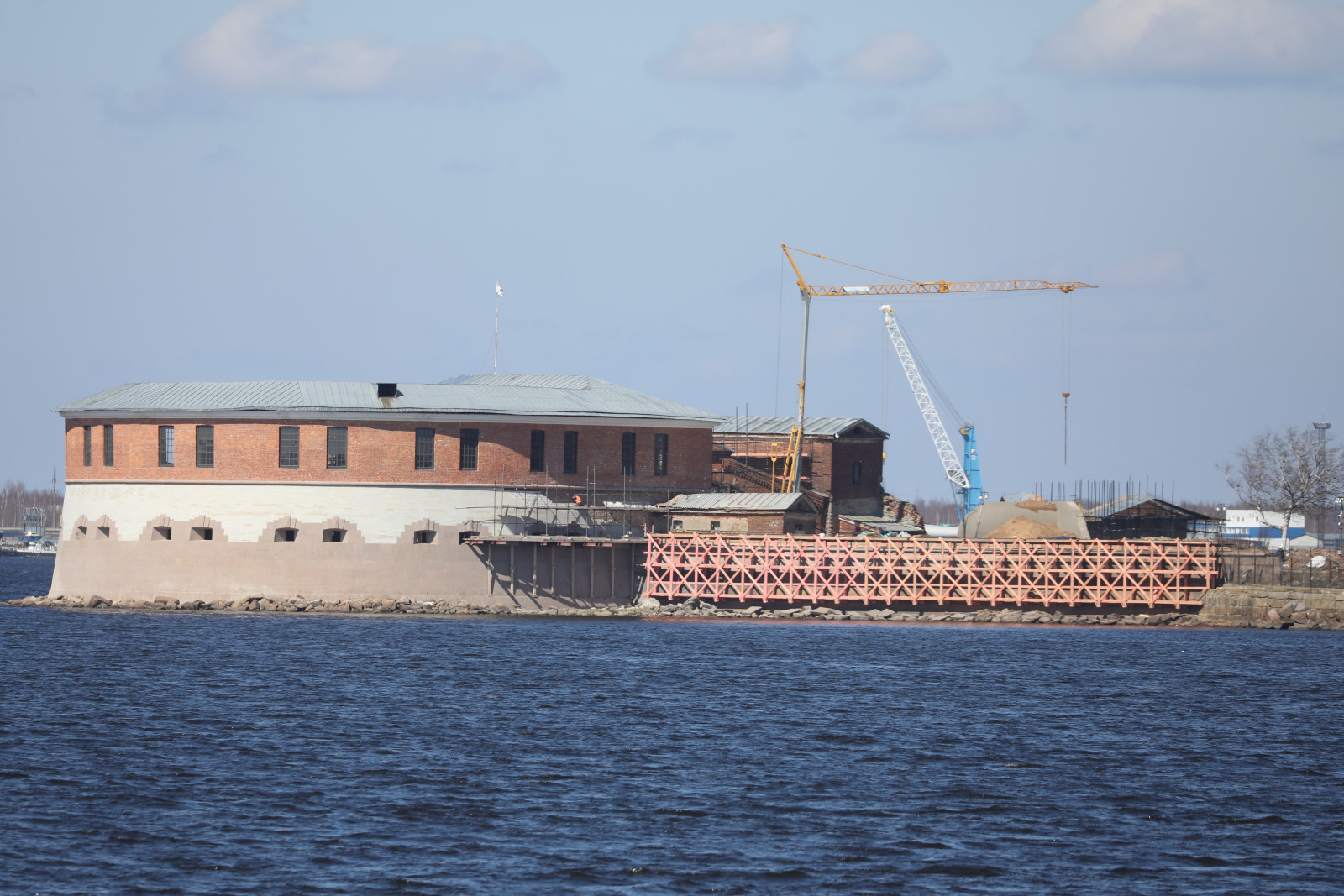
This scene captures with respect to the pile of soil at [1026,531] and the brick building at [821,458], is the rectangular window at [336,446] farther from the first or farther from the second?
the pile of soil at [1026,531]

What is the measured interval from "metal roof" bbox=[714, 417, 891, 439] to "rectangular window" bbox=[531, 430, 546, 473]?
19.5m

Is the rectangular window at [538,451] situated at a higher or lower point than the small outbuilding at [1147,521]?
higher

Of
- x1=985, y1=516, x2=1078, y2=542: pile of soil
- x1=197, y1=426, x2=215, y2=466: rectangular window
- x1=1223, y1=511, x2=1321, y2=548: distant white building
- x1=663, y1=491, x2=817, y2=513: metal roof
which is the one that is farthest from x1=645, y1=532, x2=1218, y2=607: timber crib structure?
x1=1223, y1=511, x2=1321, y2=548: distant white building

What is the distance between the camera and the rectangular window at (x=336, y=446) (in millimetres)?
70875

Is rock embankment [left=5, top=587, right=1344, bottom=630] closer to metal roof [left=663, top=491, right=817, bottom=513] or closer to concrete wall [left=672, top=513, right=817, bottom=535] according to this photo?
concrete wall [left=672, top=513, right=817, bottom=535]

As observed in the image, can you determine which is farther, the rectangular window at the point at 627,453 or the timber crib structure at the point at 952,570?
the rectangular window at the point at 627,453

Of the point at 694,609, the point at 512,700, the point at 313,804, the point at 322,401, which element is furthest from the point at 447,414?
the point at 313,804

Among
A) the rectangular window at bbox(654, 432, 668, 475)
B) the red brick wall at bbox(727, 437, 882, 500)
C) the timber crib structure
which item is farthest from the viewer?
the red brick wall at bbox(727, 437, 882, 500)

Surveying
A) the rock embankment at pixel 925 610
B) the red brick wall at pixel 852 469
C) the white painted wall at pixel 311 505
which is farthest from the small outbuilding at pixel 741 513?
the red brick wall at pixel 852 469

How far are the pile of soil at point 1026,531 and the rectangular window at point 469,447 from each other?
2371 cm

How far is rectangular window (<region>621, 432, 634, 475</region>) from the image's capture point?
2950 inches

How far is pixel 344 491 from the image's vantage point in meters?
70.5

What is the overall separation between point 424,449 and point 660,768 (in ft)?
128

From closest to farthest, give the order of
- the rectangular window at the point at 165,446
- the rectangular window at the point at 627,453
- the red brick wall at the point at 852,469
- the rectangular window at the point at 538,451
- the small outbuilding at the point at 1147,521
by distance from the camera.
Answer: the rectangular window at the point at 165,446 → the rectangular window at the point at 538,451 → the rectangular window at the point at 627,453 → the small outbuilding at the point at 1147,521 → the red brick wall at the point at 852,469
